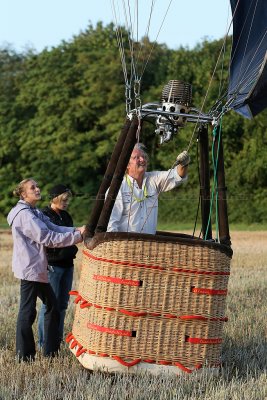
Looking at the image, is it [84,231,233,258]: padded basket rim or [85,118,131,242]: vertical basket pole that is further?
[85,118,131,242]: vertical basket pole

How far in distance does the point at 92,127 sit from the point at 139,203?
42169 mm

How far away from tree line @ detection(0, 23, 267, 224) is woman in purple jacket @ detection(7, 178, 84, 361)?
108 feet

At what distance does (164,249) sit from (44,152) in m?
42.1

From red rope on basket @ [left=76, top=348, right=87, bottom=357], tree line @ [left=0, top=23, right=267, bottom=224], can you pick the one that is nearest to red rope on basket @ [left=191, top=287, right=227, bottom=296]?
red rope on basket @ [left=76, top=348, right=87, bottom=357]

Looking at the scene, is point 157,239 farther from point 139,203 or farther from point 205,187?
point 205,187

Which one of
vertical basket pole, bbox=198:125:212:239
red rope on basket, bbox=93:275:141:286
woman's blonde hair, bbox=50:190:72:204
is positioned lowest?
red rope on basket, bbox=93:275:141:286

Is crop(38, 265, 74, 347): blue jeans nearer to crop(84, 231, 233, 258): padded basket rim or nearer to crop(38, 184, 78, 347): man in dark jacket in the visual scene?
crop(38, 184, 78, 347): man in dark jacket

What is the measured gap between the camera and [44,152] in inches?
1879

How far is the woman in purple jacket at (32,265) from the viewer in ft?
22.9

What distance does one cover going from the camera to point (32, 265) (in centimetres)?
703

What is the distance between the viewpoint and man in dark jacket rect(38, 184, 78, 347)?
25.7 ft

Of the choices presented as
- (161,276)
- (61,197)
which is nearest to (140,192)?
(161,276)

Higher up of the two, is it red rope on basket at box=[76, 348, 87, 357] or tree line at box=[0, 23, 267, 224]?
tree line at box=[0, 23, 267, 224]

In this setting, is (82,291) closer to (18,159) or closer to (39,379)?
(39,379)
